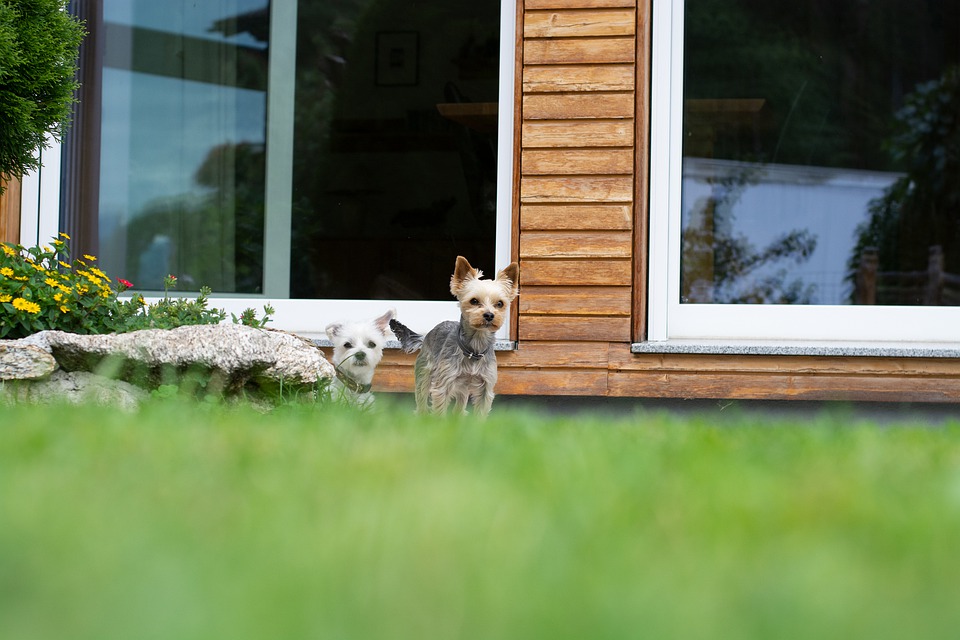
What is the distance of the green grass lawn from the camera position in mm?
840

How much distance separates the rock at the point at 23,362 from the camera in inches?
139

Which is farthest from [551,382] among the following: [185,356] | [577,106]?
[185,356]

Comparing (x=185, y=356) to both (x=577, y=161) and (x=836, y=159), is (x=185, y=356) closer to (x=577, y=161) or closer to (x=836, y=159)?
(x=577, y=161)

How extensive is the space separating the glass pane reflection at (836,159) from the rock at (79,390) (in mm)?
4694

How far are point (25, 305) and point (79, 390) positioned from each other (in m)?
0.74

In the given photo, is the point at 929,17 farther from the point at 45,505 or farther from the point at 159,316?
the point at 45,505

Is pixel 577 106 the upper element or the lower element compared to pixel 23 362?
upper

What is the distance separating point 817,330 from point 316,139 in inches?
165

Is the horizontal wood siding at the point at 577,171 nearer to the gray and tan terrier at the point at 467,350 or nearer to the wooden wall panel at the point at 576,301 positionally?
the wooden wall panel at the point at 576,301

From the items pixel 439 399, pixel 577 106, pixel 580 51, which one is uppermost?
pixel 580 51

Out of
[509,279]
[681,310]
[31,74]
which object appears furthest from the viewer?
[681,310]

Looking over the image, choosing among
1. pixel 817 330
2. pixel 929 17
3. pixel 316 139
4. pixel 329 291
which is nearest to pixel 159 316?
pixel 329 291

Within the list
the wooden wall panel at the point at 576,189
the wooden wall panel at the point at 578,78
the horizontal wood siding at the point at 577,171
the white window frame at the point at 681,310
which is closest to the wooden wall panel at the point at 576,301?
the horizontal wood siding at the point at 577,171

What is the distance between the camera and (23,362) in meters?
3.55
